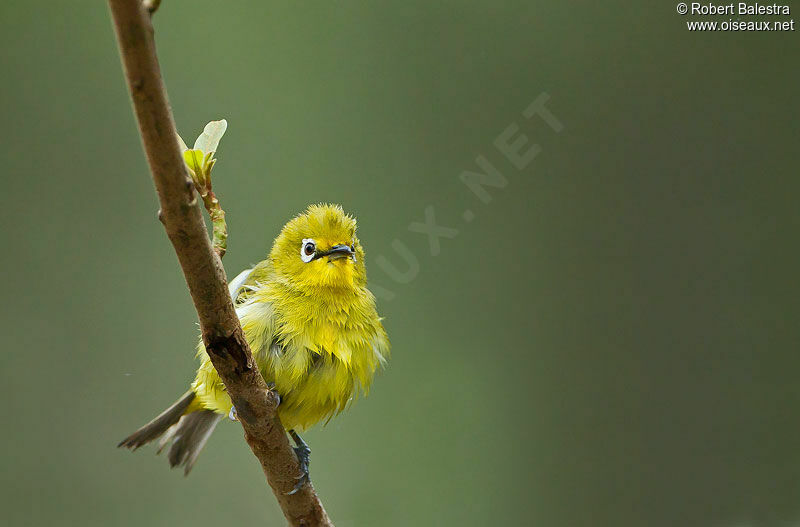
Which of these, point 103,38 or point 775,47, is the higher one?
point 103,38

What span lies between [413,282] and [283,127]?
1487 mm

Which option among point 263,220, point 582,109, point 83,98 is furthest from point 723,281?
point 83,98

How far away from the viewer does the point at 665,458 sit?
5.30 meters

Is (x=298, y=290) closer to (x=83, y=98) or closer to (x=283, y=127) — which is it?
(x=283, y=127)

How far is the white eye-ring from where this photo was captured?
9.61 ft

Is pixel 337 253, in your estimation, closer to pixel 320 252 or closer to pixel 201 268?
pixel 320 252
